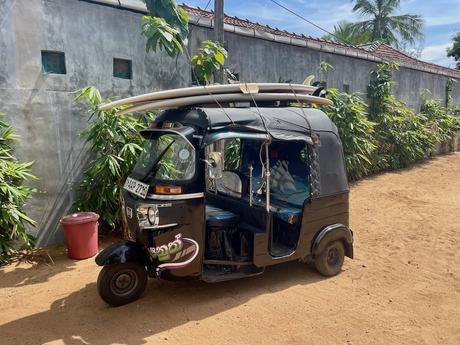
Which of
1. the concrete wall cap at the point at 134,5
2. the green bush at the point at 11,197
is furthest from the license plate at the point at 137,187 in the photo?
the concrete wall cap at the point at 134,5

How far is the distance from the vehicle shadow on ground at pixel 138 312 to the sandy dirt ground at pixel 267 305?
11mm

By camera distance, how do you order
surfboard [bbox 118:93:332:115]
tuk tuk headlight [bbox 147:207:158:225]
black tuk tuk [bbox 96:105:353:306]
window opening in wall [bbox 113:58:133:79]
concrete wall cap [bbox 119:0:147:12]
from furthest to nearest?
1. window opening in wall [bbox 113:58:133:79]
2. concrete wall cap [bbox 119:0:147:12]
3. surfboard [bbox 118:93:332:115]
4. black tuk tuk [bbox 96:105:353:306]
5. tuk tuk headlight [bbox 147:207:158:225]

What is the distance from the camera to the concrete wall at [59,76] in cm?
550

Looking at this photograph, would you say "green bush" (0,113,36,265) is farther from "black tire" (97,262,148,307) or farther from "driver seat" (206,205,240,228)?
"driver seat" (206,205,240,228)

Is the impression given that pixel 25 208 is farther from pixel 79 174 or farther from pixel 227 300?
pixel 227 300

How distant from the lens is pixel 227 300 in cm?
430

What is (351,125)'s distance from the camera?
9797mm

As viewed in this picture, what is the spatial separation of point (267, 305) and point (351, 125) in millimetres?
6829

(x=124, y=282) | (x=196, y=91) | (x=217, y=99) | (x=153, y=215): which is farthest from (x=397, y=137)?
(x=124, y=282)

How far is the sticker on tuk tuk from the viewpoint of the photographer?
3.88m

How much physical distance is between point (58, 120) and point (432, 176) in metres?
10.9

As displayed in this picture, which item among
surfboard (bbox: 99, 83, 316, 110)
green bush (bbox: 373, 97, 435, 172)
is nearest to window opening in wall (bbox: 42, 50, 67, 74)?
surfboard (bbox: 99, 83, 316, 110)

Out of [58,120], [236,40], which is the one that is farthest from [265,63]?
[58,120]

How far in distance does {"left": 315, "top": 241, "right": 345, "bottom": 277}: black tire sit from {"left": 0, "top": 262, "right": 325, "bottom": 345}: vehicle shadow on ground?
141 mm
